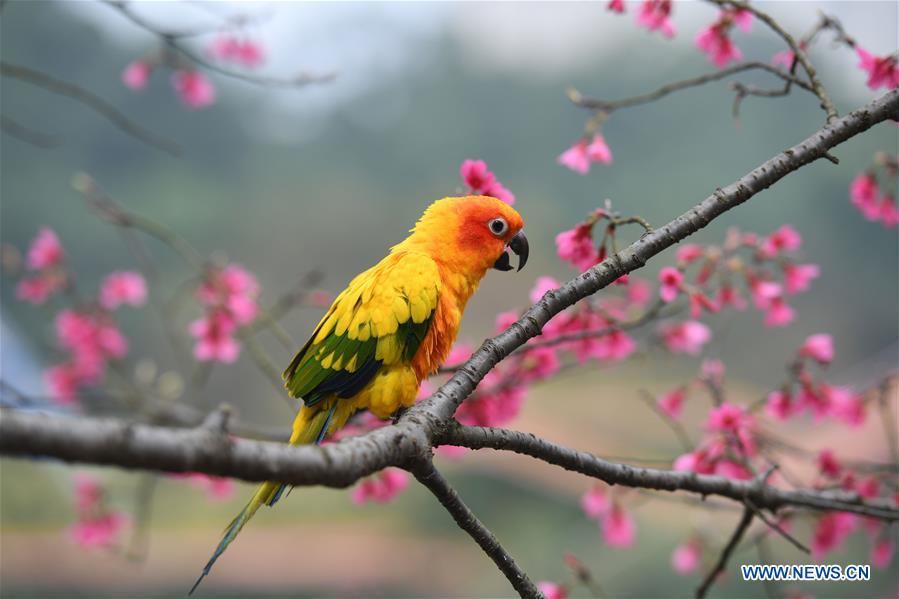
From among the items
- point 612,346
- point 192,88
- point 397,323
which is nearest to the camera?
point 397,323

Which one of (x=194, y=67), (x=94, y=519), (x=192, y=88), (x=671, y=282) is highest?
(x=194, y=67)

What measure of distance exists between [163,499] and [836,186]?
372cm

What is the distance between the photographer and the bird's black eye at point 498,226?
1283mm

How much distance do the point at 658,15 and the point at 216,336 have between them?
1.39 m

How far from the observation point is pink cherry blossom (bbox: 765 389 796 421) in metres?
1.64

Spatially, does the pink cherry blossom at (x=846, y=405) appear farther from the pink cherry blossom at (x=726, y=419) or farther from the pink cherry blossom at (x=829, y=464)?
the pink cherry blossom at (x=726, y=419)

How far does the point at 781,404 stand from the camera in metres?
1.65

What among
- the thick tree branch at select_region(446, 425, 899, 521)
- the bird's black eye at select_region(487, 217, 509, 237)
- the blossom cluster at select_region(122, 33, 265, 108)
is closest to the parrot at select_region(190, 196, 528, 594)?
the bird's black eye at select_region(487, 217, 509, 237)

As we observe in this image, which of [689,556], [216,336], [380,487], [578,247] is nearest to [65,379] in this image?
[216,336]

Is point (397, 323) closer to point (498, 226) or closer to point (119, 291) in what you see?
point (498, 226)

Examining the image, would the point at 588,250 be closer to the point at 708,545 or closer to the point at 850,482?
the point at 850,482

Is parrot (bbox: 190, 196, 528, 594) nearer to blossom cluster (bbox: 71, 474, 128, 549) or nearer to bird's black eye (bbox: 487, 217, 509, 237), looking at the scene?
bird's black eye (bbox: 487, 217, 509, 237)

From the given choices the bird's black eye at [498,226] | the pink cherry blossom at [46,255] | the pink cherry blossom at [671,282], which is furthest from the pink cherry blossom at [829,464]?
the pink cherry blossom at [46,255]

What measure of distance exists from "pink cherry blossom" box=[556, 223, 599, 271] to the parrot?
12cm
